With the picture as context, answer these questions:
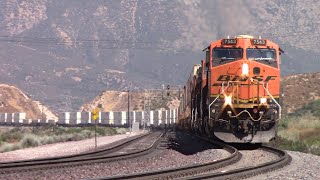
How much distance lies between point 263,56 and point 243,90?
208 centimetres

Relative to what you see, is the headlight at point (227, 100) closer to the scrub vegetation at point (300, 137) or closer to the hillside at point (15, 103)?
the scrub vegetation at point (300, 137)

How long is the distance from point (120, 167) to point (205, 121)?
26.9ft

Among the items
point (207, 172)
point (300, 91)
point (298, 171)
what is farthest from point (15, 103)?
point (298, 171)

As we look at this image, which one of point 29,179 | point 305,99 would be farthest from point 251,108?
point 305,99

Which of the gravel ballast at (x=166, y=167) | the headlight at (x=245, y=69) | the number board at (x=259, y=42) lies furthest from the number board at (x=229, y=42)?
the gravel ballast at (x=166, y=167)

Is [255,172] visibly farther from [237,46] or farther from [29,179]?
[237,46]

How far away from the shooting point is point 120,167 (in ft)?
61.2

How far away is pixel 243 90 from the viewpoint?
930 inches

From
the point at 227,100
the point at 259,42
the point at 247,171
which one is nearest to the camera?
the point at 247,171

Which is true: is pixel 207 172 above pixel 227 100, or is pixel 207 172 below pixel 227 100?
below

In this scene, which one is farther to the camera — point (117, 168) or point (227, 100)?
point (227, 100)

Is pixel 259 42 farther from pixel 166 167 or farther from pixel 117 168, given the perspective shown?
pixel 117 168

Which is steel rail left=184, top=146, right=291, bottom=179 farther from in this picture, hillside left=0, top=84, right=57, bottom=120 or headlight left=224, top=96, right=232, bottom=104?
hillside left=0, top=84, right=57, bottom=120

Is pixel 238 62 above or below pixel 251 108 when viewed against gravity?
above
